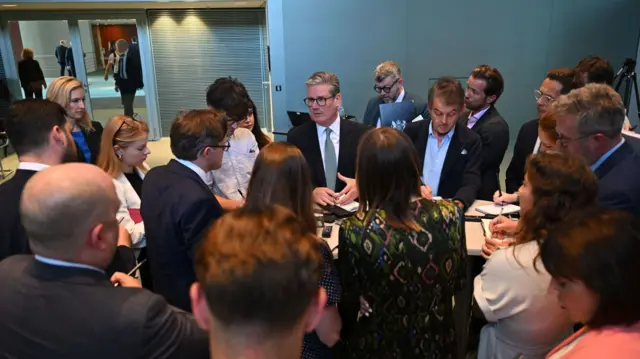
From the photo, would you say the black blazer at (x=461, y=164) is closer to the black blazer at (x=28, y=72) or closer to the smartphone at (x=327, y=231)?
the smartphone at (x=327, y=231)

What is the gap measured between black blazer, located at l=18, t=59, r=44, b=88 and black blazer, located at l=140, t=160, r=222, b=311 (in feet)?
24.0

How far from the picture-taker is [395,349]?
167 cm

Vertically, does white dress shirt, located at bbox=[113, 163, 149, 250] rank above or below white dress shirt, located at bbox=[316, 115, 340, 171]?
below

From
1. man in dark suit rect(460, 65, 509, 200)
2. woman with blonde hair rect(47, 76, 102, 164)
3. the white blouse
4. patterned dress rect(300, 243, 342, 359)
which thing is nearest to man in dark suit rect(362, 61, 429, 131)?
man in dark suit rect(460, 65, 509, 200)

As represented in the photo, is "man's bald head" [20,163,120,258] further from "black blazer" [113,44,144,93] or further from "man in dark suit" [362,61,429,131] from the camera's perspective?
"black blazer" [113,44,144,93]

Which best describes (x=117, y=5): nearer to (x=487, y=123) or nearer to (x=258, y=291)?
(x=487, y=123)

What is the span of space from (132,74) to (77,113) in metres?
5.49

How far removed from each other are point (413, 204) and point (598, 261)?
0.58 metres

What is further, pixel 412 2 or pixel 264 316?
pixel 412 2

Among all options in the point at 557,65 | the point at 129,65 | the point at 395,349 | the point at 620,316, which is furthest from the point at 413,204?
the point at 129,65

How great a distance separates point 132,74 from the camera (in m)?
8.16

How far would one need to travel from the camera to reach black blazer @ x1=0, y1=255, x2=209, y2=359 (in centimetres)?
106

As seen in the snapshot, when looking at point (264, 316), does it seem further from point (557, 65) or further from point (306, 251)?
point (557, 65)

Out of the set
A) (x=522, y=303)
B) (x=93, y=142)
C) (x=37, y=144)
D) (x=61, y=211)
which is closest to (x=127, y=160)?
(x=37, y=144)
